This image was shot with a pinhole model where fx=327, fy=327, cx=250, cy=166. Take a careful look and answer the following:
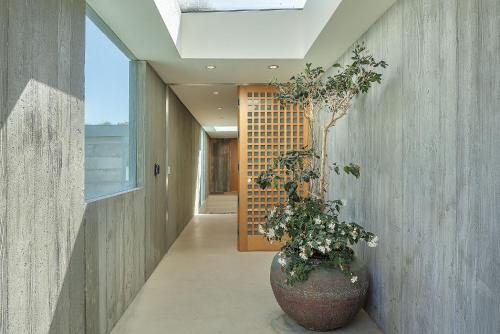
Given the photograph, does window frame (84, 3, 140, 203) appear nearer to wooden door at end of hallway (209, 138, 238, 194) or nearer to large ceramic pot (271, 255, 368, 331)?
large ceramic pot (271, 255, 368, 331)

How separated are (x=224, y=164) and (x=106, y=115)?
1018 centimetres

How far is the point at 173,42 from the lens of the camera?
112 inches

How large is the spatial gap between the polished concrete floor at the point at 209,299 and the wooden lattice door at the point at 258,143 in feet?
1.30

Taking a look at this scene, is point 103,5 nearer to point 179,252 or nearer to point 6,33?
point 6,33

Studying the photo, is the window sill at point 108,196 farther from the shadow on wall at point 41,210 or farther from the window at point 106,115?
the shadow on wall at point 41,210

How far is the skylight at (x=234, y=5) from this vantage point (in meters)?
3.12

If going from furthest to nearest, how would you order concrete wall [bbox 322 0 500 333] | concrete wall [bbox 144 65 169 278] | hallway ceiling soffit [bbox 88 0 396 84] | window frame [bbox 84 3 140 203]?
concrete wall [bbox 144 65 169 278], window frame [bbox 84 3 140 203], hallway ceiling soffit [bbox 88 0 396 84], concrete wall [bbox 322 0 500 333]

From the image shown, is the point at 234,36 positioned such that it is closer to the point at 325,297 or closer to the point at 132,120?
the point at 132,120

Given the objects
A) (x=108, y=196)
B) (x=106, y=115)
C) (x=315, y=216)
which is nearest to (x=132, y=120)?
(x=106, y=115)

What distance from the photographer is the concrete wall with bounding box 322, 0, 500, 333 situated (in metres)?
1.38

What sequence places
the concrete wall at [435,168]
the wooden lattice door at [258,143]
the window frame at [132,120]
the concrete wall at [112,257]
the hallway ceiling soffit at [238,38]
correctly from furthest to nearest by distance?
1. the wooden lattice door at [258,143]
2. the window frame at [132,120]
3. the hallway ceiling soffit at [238,38]
4. the concrete wall at [112,257]
5. the concrete wall at [435,168]

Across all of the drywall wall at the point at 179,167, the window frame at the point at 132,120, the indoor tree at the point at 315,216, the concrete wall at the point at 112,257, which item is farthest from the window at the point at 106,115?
the drywall wall at the point at 179,167

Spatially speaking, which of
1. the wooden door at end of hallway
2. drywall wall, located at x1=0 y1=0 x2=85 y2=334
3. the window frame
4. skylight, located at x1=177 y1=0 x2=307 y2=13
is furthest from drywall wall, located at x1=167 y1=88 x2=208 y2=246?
the wooden door at end of hallway

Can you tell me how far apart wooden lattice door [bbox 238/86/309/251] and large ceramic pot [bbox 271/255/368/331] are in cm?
220
